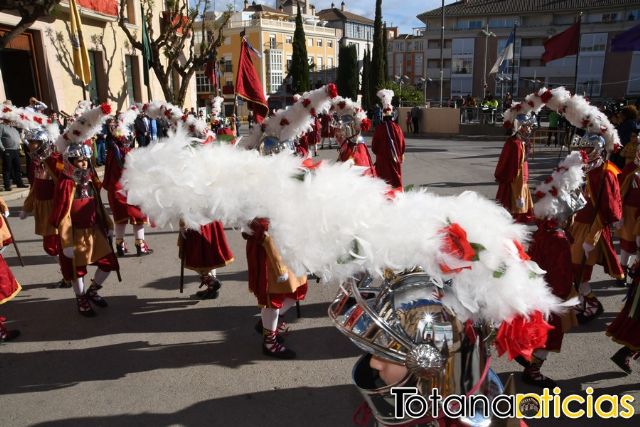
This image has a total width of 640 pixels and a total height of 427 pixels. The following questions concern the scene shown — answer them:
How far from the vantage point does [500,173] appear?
6684 millimetres

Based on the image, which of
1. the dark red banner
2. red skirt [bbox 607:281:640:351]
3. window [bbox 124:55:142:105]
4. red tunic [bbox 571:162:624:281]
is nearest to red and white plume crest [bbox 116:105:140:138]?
red tunic [bbox 571:162:624:281]

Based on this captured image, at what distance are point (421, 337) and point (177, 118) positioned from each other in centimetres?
553

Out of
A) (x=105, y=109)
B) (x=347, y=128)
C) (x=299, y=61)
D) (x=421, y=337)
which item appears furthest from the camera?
(x=299, y=61)

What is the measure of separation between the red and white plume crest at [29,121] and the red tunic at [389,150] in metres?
4.91

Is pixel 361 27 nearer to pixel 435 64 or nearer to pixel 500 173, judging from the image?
pixel 435 64

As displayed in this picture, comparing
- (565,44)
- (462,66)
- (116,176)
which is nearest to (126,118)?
(116,176)

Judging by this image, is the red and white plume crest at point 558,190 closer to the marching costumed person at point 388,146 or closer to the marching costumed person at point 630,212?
the marching costumed person at point 630,212

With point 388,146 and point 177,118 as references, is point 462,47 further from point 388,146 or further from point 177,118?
point 177,118

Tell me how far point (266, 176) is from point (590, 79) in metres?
57.2

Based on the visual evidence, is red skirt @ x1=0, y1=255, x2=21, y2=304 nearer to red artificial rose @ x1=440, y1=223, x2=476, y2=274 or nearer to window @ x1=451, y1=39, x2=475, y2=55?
red artificial rose @ x1=440, y1=223, x2=476, y2=274

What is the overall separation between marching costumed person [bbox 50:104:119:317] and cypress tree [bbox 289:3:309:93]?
4006 cm

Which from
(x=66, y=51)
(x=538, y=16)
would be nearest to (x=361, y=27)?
(x=538, y=16)

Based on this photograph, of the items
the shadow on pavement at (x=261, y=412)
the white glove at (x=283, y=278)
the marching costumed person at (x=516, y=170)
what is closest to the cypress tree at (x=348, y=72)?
the marching costumed person at (x=516, y=170)

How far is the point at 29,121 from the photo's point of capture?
585cm
